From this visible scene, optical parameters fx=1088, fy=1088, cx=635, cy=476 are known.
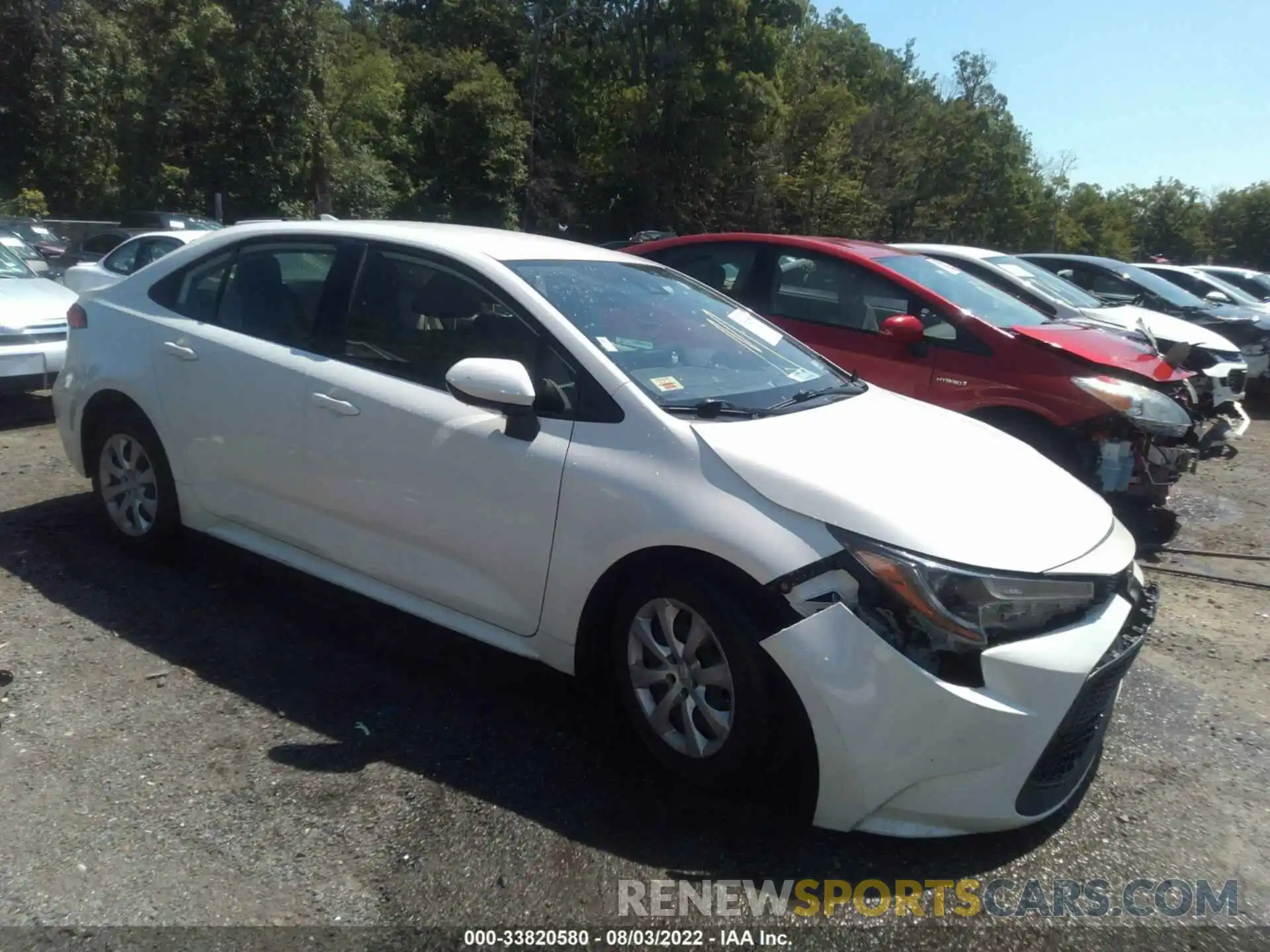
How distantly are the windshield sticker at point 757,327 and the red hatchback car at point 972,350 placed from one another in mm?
2012

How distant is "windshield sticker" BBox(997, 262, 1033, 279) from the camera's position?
28.7 ft

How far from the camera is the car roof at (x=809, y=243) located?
23.1 feet

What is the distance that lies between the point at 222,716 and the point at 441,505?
3.43ft

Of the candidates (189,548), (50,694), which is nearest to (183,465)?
(189,548)

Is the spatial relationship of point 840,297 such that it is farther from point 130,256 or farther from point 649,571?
point 130,256

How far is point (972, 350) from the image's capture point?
6492mm

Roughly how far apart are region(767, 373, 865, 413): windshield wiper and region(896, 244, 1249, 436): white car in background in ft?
12.1

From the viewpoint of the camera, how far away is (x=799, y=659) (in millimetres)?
3006

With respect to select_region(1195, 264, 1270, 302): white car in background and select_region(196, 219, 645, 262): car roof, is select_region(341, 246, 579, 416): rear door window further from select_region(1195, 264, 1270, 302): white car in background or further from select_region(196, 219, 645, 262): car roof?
select_region(1195, 264, 1270, 302): white car in background

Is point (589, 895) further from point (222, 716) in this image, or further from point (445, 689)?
point (222, 716)

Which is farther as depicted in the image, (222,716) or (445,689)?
(445,689)

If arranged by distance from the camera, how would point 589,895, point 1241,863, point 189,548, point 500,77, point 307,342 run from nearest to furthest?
1. point 589,895
2. point 1241,863
3. point 307,342
4. point 189,548
5. point 500,77

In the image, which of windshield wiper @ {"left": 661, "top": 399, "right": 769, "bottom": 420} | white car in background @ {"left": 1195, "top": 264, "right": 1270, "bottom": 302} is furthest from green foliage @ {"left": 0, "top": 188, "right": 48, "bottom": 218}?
windshield wiper @ {"left": 661, "top": 399, "right": 769, "bottom": 420}

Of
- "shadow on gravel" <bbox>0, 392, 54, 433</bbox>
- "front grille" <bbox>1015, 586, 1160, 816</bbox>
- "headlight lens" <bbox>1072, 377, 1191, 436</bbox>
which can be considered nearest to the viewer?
"front grille" <bbox>1015, 586, 1160, 816</bbox>
